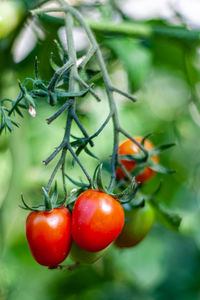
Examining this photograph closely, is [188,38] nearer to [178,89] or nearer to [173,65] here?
[173,65]

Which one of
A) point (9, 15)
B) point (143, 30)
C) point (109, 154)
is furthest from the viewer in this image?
point (109, 154)

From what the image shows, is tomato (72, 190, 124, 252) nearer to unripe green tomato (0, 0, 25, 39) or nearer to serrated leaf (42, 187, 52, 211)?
serrated leaf (42, 187, 52, 211)

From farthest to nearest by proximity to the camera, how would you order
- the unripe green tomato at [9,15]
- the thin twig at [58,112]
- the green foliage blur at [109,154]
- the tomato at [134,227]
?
the green foliage blur at [109,154]
the unripe green tomato at [9,15]
the tomato at [134,227]
the thin twig at [58,112]

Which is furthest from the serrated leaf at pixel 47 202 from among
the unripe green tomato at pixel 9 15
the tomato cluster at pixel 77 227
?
the unripe green tomato at pixel 9 15

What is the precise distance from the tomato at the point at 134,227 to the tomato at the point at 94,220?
0.49ft

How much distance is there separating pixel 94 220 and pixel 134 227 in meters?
0.18

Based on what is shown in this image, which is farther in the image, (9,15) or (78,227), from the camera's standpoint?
(9,15)

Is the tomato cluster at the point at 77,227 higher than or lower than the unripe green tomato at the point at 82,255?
higher

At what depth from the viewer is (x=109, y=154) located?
141 cm

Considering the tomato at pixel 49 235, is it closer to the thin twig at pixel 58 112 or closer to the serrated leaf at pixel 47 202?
the serrated leaf at pixel 47 202

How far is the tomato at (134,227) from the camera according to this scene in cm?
78

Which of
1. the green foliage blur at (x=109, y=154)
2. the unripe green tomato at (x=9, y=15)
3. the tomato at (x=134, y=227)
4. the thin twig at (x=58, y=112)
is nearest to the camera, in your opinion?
the thin twig at (x=58, y=112)

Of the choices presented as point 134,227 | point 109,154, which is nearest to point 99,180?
point 134,227

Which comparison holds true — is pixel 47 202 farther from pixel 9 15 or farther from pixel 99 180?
pixel 9 15
